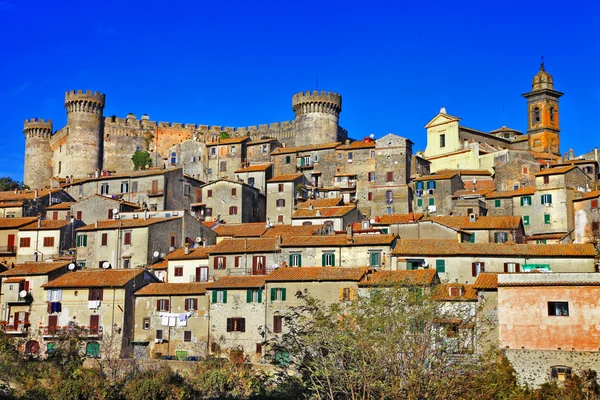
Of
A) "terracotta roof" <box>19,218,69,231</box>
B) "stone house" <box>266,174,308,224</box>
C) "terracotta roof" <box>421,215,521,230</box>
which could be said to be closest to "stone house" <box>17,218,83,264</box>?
"terracotta roof" <box>19,218,69,231</box>

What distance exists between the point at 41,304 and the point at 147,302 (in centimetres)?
707

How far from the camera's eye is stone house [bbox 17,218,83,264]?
196ft

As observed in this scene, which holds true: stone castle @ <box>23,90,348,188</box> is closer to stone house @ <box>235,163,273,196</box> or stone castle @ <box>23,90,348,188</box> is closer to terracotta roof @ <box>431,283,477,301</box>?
stone house @ <box>235,163,273,196</box>

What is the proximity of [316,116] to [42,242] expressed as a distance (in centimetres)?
3510

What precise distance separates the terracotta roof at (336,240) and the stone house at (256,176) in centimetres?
2274

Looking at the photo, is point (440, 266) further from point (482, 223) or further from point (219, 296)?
point (219, 296)

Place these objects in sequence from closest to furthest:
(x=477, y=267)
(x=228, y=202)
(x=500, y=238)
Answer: (x=477, y=267)
(x=500, y=238)
(x=228, y=202)

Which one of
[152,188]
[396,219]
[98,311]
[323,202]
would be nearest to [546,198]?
[396,219]

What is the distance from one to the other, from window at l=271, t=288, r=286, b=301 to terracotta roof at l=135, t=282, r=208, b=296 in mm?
4847

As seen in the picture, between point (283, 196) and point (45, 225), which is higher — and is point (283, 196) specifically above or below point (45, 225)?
above

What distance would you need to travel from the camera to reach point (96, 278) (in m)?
50.7

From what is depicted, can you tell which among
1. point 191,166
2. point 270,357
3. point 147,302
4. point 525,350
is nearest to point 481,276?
point 525,350

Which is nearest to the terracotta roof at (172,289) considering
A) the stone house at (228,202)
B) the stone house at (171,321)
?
the stone house at (171,321)

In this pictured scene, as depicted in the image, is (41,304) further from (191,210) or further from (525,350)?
(525,350)
